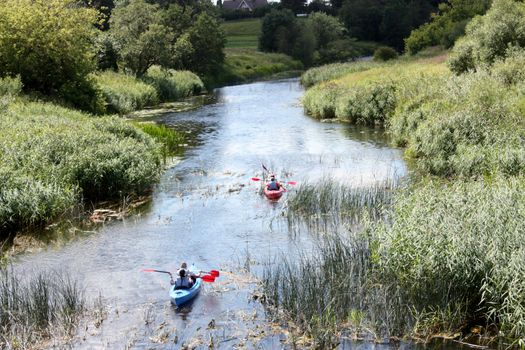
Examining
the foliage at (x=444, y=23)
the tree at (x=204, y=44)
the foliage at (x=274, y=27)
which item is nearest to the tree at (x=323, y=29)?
the foliage at (x=274, y=27)

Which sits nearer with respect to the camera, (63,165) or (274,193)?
(63,165)

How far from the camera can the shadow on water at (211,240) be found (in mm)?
12094

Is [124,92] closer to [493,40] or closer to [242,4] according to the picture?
[493,40]

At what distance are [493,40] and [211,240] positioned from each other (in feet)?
87.3

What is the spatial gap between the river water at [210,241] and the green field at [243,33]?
77598 mm

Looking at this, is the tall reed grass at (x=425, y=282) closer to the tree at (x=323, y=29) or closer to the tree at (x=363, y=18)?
the tree at (x=323, y=29)

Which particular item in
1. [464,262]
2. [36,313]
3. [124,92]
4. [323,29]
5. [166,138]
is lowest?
[36,313]

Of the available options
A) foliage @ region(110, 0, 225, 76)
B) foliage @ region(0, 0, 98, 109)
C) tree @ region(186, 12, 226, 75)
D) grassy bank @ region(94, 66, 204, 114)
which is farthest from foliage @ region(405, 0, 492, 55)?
foliage @ region(0, 0, 98, 109)

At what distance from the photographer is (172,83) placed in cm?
5691

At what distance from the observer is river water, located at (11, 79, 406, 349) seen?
39.7 feet

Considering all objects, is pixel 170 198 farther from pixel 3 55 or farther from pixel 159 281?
pixel 3 55

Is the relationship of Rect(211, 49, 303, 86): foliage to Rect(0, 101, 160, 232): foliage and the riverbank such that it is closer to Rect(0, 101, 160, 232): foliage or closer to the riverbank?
Rect(0, 101, 160, 232): foliage

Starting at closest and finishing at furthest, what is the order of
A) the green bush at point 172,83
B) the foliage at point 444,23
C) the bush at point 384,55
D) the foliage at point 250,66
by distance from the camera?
the green bush at point 172,83 → the bush at point 384,55 → the foliage at point 444,23 → the foliage at point 250,66

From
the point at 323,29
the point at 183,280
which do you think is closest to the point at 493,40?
the point at 183,280
